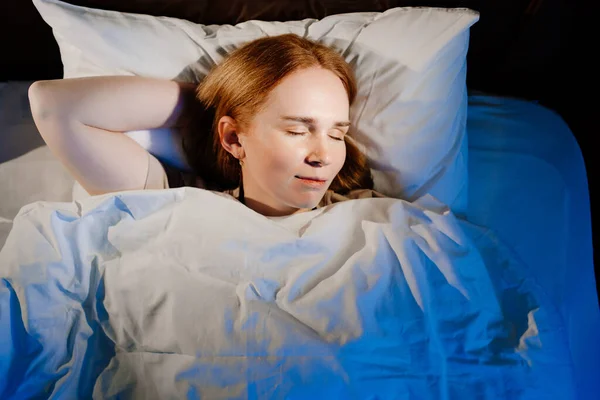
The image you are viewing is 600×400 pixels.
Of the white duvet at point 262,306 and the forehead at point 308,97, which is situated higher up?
the forehead at point 308,97

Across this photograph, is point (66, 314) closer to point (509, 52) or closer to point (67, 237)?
point (67, 237)

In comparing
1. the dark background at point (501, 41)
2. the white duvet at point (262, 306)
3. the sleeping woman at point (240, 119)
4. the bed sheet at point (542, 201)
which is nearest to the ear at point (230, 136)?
the sleeping woman at point (240, 119)

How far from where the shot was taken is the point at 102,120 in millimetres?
1048

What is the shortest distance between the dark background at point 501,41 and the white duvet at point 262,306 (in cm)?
53

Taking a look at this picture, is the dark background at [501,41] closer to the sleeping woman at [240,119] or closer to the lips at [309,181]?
the sleeping woman at [240,119]

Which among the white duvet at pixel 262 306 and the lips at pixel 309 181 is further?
the lips at pixel 309 181

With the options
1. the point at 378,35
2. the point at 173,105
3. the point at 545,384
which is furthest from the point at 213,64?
the point at 545,384

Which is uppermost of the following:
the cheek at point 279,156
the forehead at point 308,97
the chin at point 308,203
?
the forehead at point 308,97

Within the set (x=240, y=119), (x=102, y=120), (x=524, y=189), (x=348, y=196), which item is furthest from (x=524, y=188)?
(x=102, y=120)

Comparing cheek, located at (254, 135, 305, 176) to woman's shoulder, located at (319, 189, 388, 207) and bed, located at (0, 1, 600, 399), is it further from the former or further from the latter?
bed, located at (0, 1, 600, 399)

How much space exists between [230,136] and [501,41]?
0.77 m

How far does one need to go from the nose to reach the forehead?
4 centimetres

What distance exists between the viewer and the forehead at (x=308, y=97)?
989mm

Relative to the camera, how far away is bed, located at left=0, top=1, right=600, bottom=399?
1.07 m
